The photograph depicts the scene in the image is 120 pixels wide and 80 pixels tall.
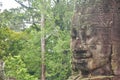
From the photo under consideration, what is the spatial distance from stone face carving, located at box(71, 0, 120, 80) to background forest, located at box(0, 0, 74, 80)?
9899mm

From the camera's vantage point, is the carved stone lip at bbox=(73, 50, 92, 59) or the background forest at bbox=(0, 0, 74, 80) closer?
the carved stone lip at bbox=(73, 50, 92, 59)

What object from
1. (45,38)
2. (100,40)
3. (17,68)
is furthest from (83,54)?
(45,38)

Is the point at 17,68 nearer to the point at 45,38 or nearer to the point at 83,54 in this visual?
the point at 45,38

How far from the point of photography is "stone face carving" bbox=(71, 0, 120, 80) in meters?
7.05

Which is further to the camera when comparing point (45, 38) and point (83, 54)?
point (45, 38)

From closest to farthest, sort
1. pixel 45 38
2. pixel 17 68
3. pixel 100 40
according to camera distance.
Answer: pixel 100 40 → pixel 17 68 → pixel 45 38

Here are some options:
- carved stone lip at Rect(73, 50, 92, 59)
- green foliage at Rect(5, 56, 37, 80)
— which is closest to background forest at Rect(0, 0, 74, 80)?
green foliage at Rect(5, 56, 37, 80)

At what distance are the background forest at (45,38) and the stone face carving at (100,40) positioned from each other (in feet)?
32.5

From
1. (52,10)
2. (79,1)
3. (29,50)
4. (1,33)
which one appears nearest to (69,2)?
(52,10)

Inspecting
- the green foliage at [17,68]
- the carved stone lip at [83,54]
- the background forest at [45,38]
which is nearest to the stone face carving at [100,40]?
the carved stone lip at [83,54]

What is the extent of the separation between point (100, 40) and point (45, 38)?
11.6 metres

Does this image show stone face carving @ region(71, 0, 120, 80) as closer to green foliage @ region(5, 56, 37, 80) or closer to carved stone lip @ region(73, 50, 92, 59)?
carved stone lip @ region(73, 50, 92, 59)

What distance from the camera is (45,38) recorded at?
1862 centimetres

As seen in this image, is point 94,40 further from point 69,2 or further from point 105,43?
point 69,2
